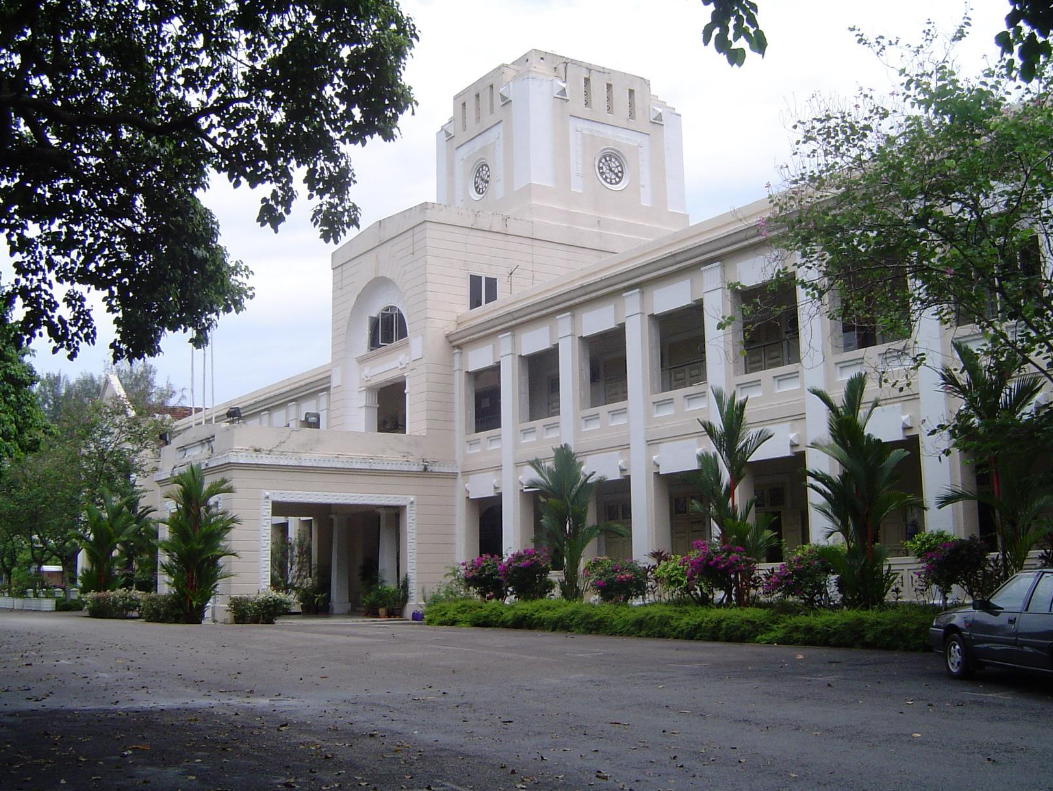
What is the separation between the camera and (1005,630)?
10906 mm

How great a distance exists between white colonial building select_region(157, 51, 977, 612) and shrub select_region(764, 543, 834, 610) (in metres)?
2.48

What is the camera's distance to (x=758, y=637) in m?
16.9

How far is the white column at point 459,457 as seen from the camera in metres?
30.6

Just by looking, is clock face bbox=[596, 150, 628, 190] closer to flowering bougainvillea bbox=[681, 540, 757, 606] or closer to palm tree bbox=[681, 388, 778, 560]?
palm tree bbox=[681, 388, 778, 560]

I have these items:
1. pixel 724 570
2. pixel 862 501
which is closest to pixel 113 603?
pixel 724 570

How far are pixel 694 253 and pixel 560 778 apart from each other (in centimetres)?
1797

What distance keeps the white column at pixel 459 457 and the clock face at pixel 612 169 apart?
8159 mm

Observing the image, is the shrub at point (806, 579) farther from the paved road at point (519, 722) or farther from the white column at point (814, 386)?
the white column at point (814, 386)

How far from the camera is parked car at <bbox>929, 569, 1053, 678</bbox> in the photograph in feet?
34.1

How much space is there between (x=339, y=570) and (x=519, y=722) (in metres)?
24.4

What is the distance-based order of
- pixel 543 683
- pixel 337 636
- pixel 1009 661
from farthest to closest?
pixel 337 636, pixel 543 683, pixel 1009 661

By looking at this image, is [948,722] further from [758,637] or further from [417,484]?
[417,484]

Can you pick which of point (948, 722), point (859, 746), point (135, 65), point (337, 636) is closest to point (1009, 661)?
point (948, 722)

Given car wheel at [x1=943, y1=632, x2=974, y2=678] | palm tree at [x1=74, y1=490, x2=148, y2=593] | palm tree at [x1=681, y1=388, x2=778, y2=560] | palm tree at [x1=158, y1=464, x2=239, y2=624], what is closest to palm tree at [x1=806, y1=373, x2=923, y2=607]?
palm tree at [x1=681, y1=388, x2=778, y2=560]
